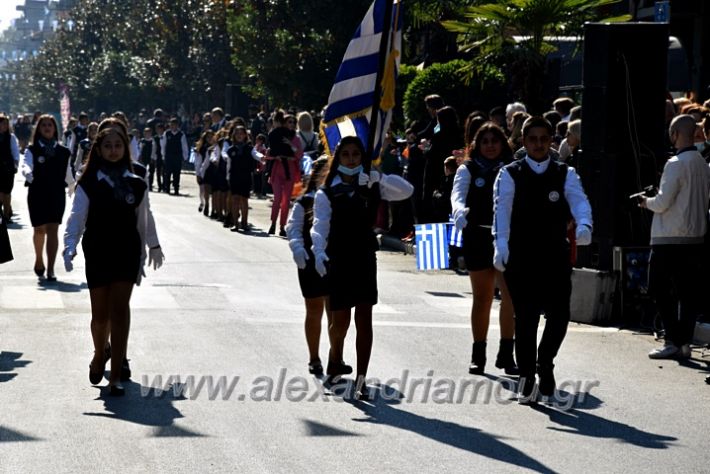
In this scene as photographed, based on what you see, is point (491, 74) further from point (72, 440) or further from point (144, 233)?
point (72, 440)

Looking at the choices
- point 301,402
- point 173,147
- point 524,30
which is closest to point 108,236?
point 301,402

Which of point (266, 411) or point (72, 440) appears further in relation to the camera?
point (266, 411)

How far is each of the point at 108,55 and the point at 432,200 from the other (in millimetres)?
54082

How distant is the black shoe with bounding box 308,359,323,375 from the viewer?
10062mm

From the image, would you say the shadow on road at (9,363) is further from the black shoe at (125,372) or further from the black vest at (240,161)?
the black vest at (240,161)

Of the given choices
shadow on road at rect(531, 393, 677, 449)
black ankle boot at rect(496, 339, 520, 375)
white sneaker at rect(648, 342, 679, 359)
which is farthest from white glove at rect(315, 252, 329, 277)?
white sneaker at rect(648, 342, 679, 359)

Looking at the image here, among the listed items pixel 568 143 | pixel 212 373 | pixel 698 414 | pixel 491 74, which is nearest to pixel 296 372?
pixel 212 373

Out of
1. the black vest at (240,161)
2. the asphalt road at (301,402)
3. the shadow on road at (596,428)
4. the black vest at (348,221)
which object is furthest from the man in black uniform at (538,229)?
the black vest at (240,161)

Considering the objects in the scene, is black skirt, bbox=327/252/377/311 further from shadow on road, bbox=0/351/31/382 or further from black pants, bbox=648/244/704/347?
black pants, bbox=648/244/704/347

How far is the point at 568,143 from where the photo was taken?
14852 millimetres

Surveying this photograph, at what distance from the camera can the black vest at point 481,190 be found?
10.1 m

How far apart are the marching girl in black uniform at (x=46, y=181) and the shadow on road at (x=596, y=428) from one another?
26.8 ft

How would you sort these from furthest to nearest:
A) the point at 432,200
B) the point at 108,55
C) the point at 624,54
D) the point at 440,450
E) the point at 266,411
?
the point at 108,55 → the point at 432,200 → the point at 624,54 → the point at 266,411 → the point at 440,450

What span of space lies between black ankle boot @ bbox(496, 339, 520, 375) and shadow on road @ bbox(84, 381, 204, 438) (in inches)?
93.3
